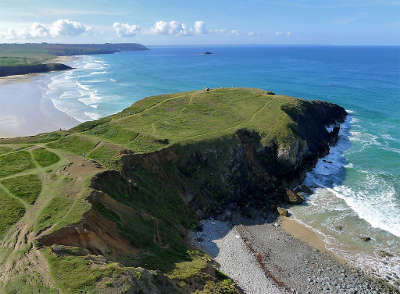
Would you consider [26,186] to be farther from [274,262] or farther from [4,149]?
[274,262]

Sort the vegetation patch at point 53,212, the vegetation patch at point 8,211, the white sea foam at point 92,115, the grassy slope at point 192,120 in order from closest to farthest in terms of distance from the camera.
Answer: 1. the vegetation patch at point 8,211
2. the vegetation patch at point 53,212
3. the grassy slope at point 192,120
4. the white sea foam at point 92,115

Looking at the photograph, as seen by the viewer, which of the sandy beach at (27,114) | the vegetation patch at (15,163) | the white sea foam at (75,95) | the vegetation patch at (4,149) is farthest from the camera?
the white sea foam at (75,95)

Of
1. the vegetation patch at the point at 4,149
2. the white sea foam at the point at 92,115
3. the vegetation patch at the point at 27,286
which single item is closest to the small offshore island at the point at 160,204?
the vegetation patch at the point at 27,286

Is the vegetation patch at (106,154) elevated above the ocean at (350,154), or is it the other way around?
the vegetation patch at (106,154)

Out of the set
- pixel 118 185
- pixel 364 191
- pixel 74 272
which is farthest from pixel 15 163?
pixel 364 191

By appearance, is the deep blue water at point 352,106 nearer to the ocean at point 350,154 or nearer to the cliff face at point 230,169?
the ocean at point 350,154
